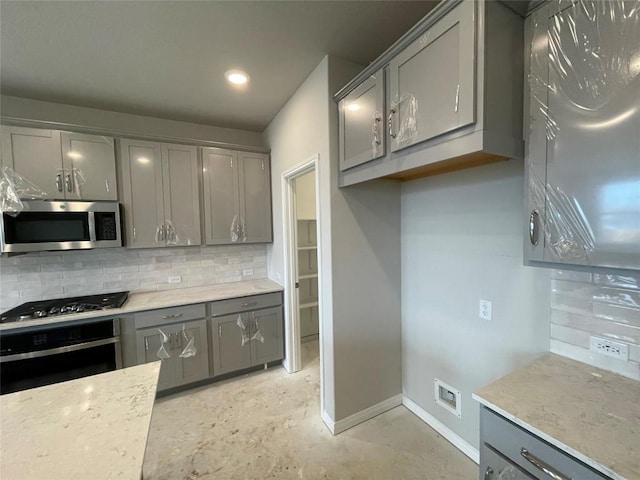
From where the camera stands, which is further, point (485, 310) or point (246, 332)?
point (246, 332)

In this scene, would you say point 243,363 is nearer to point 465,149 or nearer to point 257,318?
point 257,318

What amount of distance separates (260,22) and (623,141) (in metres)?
1.83

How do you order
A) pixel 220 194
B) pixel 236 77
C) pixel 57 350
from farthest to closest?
1. pixel 220 194
2. pixel 236 77
3. pixel 57 350

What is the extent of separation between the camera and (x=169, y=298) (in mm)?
2627

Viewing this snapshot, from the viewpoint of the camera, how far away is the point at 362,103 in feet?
5.57

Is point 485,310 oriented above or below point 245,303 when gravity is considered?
above

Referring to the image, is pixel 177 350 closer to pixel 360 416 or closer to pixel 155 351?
pixel 155 351

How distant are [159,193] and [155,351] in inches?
58.4

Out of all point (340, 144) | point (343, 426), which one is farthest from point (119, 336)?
point (340, 144)

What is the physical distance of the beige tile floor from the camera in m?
1.72

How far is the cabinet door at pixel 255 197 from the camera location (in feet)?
9.91

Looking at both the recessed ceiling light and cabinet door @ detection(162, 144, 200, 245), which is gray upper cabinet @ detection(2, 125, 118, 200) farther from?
the recessed ceiling light

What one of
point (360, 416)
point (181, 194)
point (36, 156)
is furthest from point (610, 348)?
point (36, 156)

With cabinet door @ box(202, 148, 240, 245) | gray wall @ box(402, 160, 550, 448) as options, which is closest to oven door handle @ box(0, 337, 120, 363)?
cabinet door @ box(202, 148, 240, 245)
